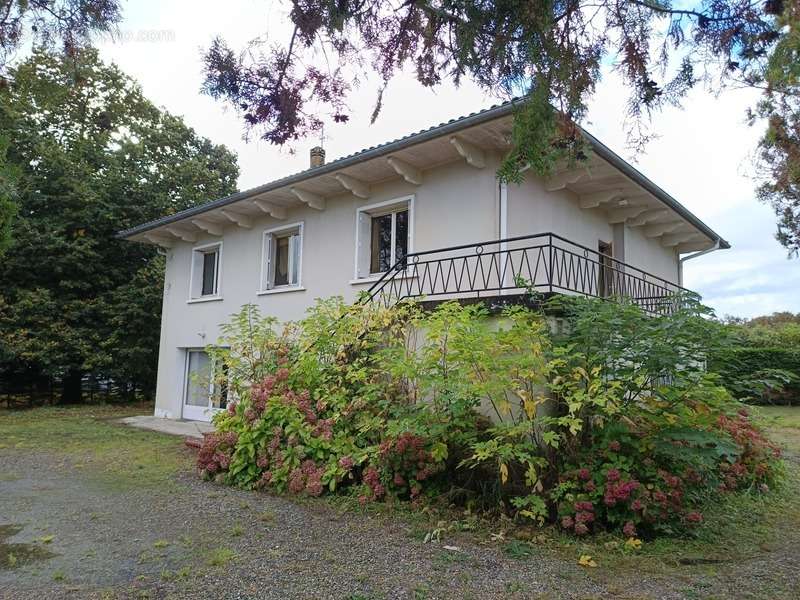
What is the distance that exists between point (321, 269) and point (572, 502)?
21.1 feet

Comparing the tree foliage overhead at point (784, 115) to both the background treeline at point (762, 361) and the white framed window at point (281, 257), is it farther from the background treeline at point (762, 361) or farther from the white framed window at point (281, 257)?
the white framed window at point (281, 257)

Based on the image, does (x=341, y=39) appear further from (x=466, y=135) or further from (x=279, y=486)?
(x=279, y=486)

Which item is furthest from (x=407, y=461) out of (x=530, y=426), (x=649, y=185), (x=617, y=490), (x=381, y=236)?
(x=649, y=185)

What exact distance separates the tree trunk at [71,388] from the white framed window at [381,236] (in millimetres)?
11367

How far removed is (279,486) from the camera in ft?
19.2

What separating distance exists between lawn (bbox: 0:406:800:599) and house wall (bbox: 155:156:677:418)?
4.13 meters

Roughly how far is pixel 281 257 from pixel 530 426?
753 cm

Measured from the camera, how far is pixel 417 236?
330 inches

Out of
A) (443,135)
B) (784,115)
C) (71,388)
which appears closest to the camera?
(784,115)

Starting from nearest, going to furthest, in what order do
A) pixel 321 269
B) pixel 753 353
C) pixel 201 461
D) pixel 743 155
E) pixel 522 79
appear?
pixel 522 79 < pixel 201 461 < pixel 743 155 < pixel 321 269 < pixel 753 353

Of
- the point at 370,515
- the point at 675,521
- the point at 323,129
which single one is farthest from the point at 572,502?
the point at 323,129

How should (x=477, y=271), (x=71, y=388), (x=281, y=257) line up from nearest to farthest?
(x=477, y=271), (x=281, y=257), (x=71, y=388)

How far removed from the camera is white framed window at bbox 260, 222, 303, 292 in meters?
10.5

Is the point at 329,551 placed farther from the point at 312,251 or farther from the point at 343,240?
the point at 312,251
